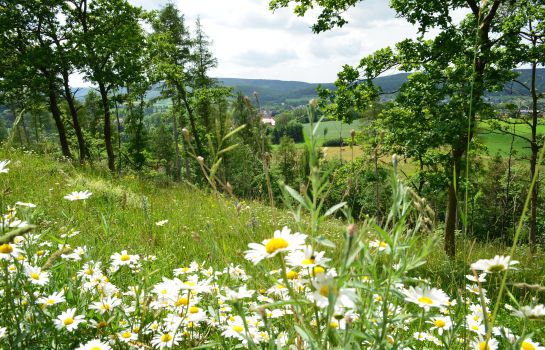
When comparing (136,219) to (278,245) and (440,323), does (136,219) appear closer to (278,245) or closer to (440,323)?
(440,323)

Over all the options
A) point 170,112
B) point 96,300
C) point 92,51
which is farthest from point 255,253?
point 170,112

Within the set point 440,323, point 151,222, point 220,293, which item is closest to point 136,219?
point 151,222

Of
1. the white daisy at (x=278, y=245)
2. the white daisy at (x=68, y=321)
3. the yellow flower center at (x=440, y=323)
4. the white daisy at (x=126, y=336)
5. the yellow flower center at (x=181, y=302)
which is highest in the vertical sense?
the white daisy at (x=278, y=245)

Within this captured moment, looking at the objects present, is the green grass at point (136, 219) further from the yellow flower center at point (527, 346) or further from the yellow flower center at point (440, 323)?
the yellow flower center at point (527, 346)

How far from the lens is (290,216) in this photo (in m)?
2.06

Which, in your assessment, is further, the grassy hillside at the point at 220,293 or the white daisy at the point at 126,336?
the white daisy at the point at 126,336

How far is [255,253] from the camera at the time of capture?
1030 millimetres

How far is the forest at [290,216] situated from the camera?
104 centimetres

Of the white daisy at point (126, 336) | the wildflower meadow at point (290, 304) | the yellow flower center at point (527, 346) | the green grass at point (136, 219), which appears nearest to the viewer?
the wildflower meadow at point (290, 304)

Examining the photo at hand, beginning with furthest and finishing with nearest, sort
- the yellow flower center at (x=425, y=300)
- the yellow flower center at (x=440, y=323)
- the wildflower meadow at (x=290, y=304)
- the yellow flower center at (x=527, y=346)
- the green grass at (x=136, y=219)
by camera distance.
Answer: the green grass at (x=136, y=219)
the yellow flower center at (x=440, y=323)
the yellow flower center at (x=527, y=346)
the yellow flower center at (x=425, y=300)
the wildflower meadow at (x=290, y=304)

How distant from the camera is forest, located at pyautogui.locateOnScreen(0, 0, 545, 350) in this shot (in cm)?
104

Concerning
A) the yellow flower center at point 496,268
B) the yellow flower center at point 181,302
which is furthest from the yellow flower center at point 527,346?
the yellow flower center at point 181,302

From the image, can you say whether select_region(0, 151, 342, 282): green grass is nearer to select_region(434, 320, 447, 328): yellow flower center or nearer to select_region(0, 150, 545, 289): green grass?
select_region(0, 150, 545, 289): green grass

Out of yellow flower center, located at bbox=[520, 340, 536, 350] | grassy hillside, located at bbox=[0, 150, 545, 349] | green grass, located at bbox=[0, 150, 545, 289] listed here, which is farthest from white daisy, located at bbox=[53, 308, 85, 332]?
yellow flower center, located at bbox=[520, 340, 536, 350]
